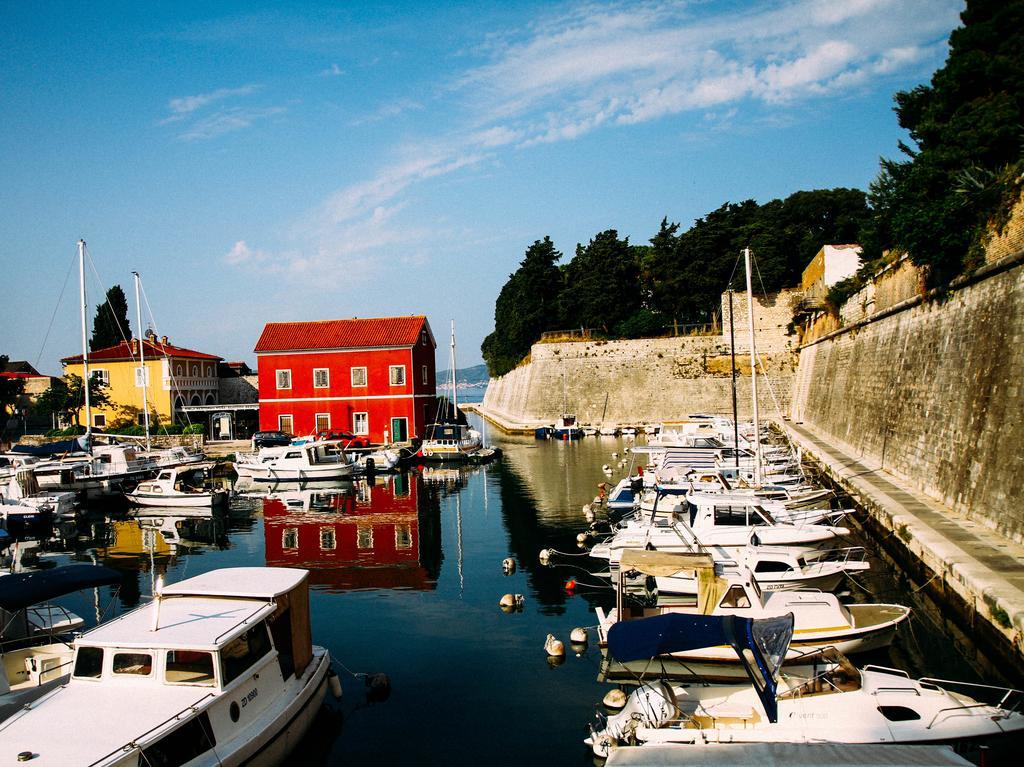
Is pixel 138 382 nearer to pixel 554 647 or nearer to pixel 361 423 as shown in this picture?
pixel 361 423

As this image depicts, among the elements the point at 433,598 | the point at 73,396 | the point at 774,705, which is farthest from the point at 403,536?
the point at 73,396

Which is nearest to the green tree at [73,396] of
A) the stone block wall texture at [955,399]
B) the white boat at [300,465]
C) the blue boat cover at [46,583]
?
the white boat at [300,465]

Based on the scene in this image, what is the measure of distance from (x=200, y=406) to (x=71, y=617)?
1692 inches

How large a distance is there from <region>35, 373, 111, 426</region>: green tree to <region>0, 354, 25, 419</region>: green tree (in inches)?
178

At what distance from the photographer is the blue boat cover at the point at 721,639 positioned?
845 centimetres

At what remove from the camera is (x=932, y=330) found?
2127 cm

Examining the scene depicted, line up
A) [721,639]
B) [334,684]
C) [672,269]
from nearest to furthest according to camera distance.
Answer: [721,639] → [334,684] → [672,269]

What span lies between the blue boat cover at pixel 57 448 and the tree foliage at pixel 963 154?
39756 millimetres

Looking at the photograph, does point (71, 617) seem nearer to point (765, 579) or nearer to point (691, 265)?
point (765, 579)

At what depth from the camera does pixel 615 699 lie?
35.2 feet

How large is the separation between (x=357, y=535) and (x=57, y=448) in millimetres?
23515

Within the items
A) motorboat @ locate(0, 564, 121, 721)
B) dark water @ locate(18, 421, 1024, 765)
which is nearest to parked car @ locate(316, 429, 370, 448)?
dark water @ locate(18, 421, 1024, 765)

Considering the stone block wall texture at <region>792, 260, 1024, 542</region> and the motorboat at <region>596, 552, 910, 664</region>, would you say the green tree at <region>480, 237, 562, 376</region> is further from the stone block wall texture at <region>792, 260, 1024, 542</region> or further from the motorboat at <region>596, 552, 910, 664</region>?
the motorboat at <region>596, 552, 910, 664</region>

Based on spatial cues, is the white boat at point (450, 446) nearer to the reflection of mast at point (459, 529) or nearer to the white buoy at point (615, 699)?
the reflection of mast at point (459, 529)
